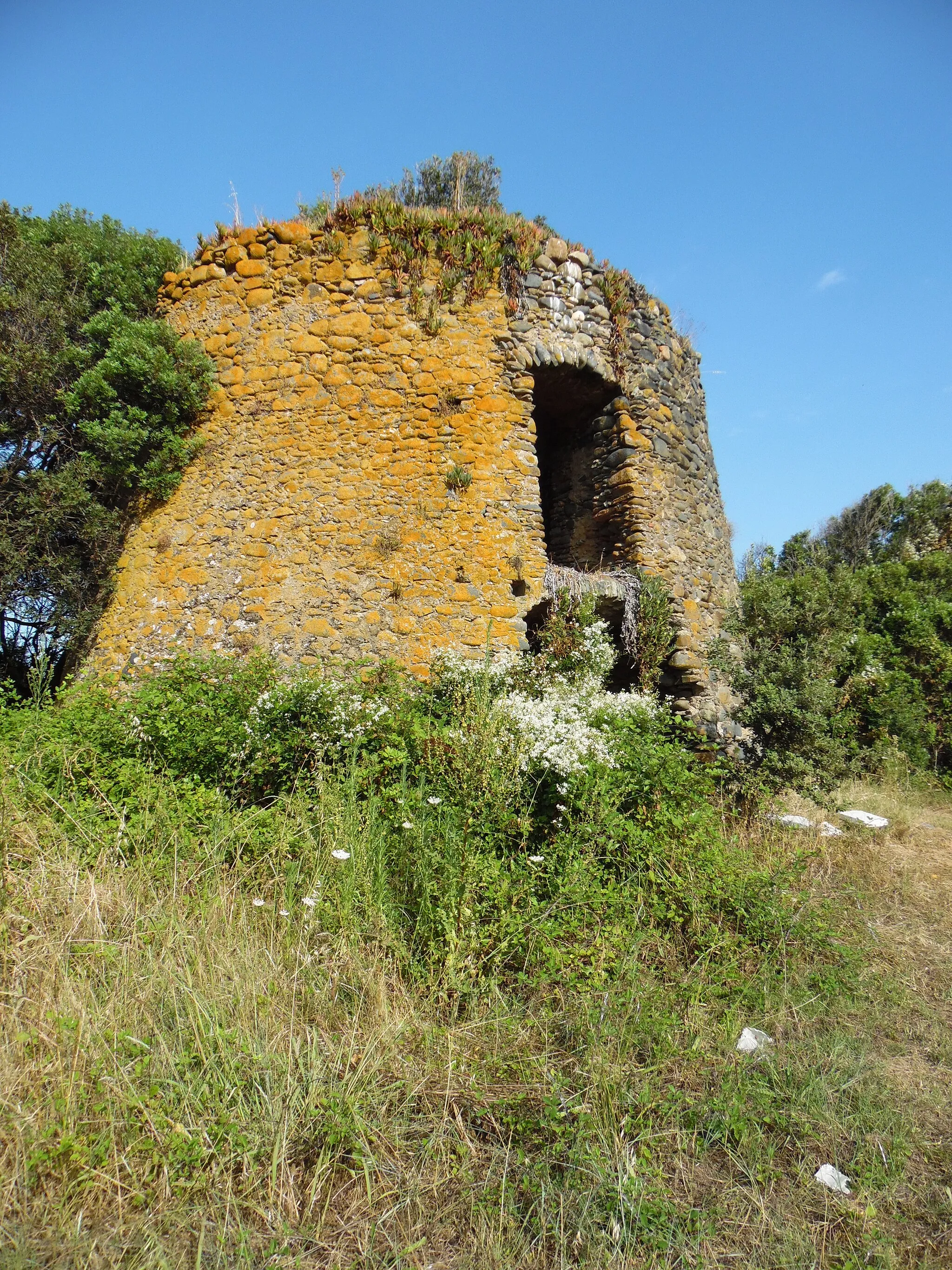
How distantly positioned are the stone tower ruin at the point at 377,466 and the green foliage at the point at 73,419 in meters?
0.33

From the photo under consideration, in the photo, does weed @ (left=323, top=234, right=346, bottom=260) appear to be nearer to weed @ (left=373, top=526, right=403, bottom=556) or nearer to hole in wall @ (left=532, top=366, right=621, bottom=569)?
hole in wall @ (left=532, top=366, right=621, bottom=569)

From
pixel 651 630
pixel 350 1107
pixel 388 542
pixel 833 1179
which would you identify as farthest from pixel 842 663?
pixel 350 1107

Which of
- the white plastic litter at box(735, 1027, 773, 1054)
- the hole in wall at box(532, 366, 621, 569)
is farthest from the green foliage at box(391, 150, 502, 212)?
the white plastic litter at box(735, 1027, 773, 1054)

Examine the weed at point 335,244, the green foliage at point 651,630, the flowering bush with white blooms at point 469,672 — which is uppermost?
the weed at point 335,244

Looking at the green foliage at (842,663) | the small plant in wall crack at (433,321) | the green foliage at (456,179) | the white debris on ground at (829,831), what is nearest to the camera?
the white debris on ground at (829,831)

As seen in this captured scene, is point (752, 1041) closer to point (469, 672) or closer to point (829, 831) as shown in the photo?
point (829, 831)

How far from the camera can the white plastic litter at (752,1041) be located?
297 centimetres

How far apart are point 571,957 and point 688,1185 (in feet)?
3.30

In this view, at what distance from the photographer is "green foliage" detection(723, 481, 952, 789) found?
19.6 ft

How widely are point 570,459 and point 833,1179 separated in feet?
24.6

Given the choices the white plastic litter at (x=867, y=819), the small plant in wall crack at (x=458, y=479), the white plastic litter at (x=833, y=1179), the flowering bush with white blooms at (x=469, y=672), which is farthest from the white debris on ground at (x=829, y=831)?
the small plant in wall crack at (x=458, y=479)

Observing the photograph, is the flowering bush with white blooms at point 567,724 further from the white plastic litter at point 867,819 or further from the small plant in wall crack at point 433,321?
the small plant in wall crack at point 433,321

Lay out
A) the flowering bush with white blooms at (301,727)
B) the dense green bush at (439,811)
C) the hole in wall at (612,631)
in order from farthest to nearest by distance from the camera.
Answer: the hole in wall at (612,631) < the flowering bush with white blooms at (301,727) < the dense green bush at (439,811)

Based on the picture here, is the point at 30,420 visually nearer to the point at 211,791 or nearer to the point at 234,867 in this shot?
the point at 211,791
